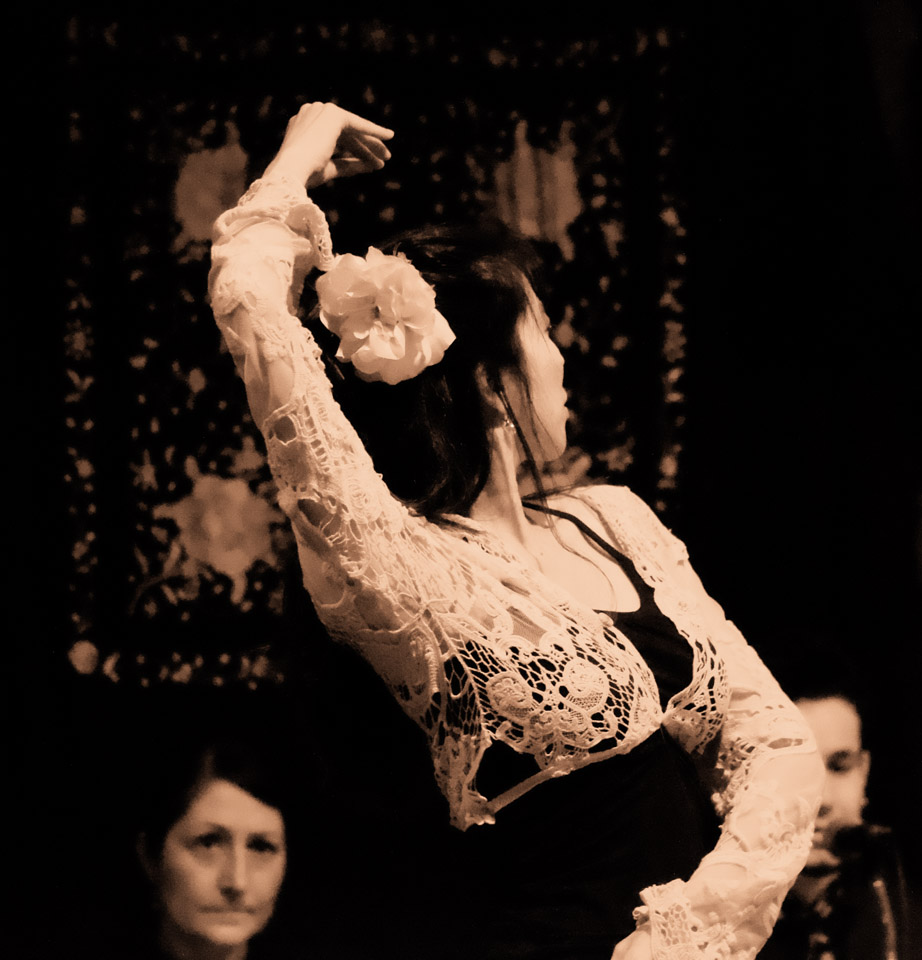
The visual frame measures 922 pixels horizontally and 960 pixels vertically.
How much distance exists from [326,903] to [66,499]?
621mm

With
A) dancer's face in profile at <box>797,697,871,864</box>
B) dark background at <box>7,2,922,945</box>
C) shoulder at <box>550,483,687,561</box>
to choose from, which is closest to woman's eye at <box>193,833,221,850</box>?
dark background at <box>7,2,922,945</box>

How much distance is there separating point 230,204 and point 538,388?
59cm

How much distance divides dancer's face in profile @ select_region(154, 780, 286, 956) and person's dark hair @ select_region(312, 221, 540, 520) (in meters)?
0.57

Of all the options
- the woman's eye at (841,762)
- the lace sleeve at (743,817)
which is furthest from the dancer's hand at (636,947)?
the woman's eye at (841,762)

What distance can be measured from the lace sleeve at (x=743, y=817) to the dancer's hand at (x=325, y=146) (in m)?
0.52

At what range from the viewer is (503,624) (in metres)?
1.01

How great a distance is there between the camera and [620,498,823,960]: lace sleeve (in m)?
0.97

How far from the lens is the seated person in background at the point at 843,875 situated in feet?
4.87

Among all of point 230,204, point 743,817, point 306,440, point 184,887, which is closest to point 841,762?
point 743,817

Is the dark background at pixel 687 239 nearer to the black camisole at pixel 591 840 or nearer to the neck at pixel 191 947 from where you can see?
the neck at pixel 191 947

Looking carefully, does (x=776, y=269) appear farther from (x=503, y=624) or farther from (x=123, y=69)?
(x=123, y=69)

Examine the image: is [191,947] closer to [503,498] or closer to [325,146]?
[503,498]

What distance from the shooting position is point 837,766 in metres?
1.55

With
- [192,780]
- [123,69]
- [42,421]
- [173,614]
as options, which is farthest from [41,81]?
[192,780]
